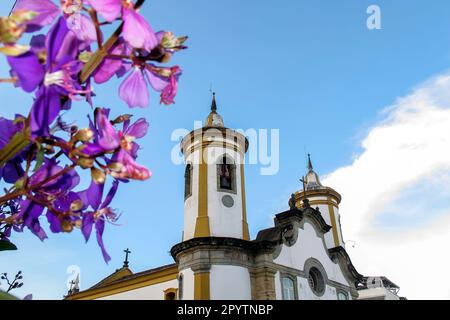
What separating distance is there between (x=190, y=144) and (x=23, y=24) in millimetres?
19461

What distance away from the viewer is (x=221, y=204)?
18234 mm

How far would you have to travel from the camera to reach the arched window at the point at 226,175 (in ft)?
61.6

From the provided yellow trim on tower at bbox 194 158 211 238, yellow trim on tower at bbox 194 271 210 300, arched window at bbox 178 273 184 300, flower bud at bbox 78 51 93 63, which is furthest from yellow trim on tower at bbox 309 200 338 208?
flower bud at bbox 78 51 93 63

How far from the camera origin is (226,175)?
19188 millimetres

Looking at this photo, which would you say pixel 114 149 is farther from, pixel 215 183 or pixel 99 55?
A: pixel 215 183

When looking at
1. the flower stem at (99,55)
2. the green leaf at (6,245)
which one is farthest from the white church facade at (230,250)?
the flower stem at (99,55)

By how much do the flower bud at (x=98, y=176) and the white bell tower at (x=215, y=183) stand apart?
16636 mm

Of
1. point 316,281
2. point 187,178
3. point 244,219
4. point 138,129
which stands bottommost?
point 138,129

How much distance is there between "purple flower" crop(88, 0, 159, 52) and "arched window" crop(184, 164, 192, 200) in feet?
59.7

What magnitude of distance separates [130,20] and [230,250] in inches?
660

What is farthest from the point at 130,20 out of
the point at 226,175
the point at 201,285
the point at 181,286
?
the point at 226,175

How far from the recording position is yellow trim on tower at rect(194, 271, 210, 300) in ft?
51.8
